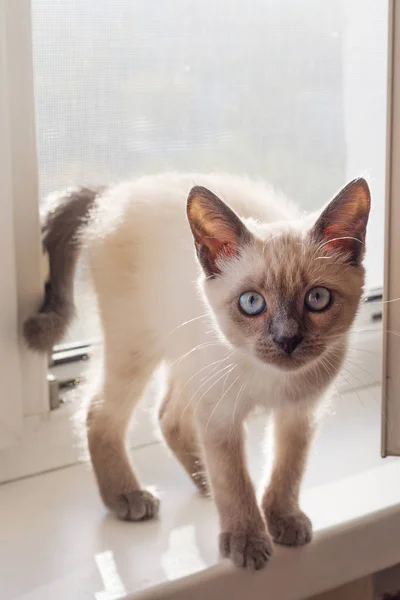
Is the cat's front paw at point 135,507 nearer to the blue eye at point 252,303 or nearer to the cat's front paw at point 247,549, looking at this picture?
the cat's front paw at point 247,549

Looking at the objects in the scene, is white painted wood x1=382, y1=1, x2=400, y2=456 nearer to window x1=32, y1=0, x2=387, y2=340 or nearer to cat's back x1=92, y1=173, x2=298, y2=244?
cat's back x1=92, y1=173, x2=298, y2=244

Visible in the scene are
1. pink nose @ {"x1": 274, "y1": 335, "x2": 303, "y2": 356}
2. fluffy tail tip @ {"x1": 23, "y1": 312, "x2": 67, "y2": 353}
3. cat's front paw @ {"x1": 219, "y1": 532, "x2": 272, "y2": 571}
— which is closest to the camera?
pink nose @ {"x1": 274, "y1": 335, "x2": 303, "y2": 356}

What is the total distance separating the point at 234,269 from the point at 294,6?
564 mm

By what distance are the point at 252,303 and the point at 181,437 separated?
0.39 metres

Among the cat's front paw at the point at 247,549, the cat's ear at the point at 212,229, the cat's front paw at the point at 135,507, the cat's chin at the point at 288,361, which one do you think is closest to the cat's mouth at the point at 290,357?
the cat's chin at the point at 288,361

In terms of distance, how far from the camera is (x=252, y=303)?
0.91 metres

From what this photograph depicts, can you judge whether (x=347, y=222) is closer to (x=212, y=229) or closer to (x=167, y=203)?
(x=212, y=229)

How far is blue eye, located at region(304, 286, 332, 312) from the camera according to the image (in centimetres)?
90

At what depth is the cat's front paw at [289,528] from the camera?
1053 mm

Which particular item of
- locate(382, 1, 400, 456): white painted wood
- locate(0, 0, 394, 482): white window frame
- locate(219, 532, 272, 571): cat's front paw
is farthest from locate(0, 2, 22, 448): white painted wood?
locate(382, 1, 400, 456): white painted wood

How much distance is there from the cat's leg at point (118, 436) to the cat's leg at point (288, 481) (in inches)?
7.0

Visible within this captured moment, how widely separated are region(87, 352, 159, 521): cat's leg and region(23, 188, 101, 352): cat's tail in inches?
3.8

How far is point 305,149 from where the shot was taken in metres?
1.35

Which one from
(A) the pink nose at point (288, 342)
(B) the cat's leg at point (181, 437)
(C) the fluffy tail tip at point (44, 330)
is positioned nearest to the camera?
(A) the pink nose at point (288, 342)
